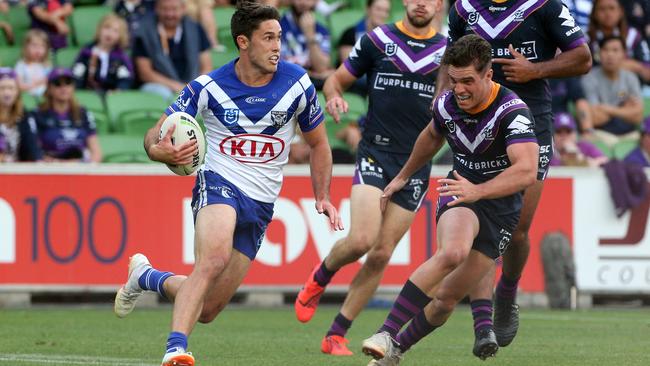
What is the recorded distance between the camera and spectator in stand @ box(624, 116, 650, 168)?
1559 centimetres

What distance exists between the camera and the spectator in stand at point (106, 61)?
51.8ft

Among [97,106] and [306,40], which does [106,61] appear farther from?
[306,40]

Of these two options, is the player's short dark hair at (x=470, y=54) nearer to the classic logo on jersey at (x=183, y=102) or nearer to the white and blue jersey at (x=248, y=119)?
the white and blue jersey at (x=248, y=119)

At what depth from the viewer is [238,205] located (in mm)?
8102

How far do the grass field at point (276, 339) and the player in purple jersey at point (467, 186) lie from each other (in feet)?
2.96

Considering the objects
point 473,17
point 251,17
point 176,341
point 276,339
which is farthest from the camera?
point 276,339

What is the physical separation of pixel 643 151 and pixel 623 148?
37 cm

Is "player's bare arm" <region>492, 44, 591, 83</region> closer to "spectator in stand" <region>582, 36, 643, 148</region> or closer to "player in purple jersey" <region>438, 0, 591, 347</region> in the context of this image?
"player in purple jersey" <region>438, 0, 591, 347</region>

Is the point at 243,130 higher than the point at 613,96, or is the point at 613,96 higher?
the point at 243,130

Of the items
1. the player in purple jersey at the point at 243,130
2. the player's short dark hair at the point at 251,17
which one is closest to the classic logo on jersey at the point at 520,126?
the player in purple jersey at the point at 243,130

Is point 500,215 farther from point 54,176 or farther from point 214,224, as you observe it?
point 54,176

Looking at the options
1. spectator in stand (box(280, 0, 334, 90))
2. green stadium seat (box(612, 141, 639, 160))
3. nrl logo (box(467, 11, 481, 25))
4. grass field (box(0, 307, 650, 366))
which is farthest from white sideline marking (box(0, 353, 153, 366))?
green stadium seat (box(612, 141, 639, 160))

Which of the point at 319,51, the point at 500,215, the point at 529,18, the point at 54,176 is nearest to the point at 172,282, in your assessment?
the point at 500,215

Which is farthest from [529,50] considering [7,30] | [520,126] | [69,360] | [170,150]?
[7,30]
